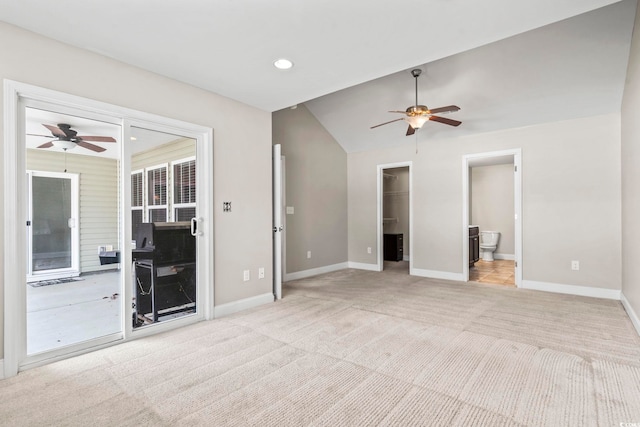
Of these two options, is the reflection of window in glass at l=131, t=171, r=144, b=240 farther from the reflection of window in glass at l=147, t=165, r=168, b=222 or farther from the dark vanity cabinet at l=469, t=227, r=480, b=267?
the dark vanity cabinet at l=469, t=227, r=480, b=267

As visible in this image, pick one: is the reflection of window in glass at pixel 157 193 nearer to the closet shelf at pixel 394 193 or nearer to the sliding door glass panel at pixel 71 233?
the sliding door glass panel at pixel 71 233

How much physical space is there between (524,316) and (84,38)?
4830 mm

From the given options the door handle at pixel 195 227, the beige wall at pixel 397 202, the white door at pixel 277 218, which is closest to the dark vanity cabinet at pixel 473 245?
the beige wall at pixel 397 202

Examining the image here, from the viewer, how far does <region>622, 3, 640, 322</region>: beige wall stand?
2946mm

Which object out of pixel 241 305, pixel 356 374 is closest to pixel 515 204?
pixel 356 374

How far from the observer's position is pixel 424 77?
433cm

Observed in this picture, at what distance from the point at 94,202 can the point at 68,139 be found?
55 cm

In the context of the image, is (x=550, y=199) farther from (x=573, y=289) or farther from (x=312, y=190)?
(x=312, y=190)

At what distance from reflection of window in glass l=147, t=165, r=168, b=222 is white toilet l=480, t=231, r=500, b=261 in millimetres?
7069

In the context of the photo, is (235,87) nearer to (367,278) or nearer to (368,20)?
(368,20)

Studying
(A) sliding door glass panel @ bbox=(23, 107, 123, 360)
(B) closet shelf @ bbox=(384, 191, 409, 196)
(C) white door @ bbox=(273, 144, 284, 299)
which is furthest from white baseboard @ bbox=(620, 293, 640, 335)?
(B) closet shelf @ bbox=(384, 191, 409, 196)

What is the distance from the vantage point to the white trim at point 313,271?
5484 mm

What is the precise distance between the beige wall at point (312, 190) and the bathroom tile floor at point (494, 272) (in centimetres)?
253

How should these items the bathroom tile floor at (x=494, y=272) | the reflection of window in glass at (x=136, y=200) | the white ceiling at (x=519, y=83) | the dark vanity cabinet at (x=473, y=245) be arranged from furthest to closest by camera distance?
the dark vanity cabinet at (x=473, y=245)
the bathroom tile floor at (x=494, y=272)
the white ceiling at (x=519, y=83)
the reflection of window in glass at (x=136, y=200)
